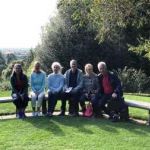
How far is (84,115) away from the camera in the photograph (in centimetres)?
1216

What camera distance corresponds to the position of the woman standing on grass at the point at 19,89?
12125mm

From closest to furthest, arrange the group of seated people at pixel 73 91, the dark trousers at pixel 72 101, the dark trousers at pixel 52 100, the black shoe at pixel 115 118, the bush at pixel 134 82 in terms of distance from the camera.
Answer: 1. the black shoe at pixel 115 118
2. the group of seated people at pixel 73 91
3. the dark trousers at pixel 52 100
4. the dark trousers at pixel 72 101
5. the bush at pixel 134 82

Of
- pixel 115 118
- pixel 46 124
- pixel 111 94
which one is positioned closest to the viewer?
pixel 46 124

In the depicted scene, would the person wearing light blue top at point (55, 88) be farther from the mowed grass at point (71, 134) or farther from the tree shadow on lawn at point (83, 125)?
the mowed grass at point (71, 134)

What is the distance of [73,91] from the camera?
12391 millimetres

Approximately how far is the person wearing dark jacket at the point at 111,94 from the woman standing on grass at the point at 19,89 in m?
2.03

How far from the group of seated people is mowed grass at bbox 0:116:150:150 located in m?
0.49

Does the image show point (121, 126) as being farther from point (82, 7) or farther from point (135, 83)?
point (135, 83)

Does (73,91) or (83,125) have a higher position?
(73,91)

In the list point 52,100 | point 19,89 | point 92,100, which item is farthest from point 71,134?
point 19,89

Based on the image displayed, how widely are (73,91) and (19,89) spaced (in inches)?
58.0

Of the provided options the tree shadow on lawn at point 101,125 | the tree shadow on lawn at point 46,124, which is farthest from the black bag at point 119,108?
the tree shadow on lawn at point 46,124

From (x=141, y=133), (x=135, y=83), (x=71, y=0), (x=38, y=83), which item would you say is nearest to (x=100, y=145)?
(x=141, y=133)

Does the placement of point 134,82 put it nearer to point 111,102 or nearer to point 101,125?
point 111,102
